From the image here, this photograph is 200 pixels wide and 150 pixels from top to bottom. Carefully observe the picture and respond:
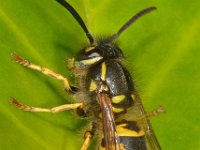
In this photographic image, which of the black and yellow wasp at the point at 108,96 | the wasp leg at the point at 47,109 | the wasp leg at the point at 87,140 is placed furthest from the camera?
the wasp leg at the point at 87,140

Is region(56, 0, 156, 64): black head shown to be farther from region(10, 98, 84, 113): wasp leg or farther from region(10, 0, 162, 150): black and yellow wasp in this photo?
region(10, 98, 84, 113): wasp leg

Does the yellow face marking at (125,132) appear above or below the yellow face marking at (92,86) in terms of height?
below

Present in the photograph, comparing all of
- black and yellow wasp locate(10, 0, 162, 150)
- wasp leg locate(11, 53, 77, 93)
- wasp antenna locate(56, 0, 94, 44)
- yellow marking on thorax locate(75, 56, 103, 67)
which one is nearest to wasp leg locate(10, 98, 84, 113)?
black and yellow wasp locate(10, 0, 162, 150)

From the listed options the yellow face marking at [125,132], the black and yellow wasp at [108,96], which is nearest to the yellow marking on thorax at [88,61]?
the black and yellow wasp at [108,96]

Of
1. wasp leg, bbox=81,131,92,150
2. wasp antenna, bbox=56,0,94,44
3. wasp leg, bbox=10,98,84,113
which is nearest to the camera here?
wasp leg, bbox=10,98,84,113

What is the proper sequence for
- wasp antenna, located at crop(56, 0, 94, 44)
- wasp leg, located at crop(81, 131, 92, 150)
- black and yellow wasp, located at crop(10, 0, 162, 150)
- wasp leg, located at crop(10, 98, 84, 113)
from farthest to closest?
wasp leg, located at crop(81, 131, 92, 150) → black and yellow wasp, located at crop(10, 0, 162, 150) → wasp antenna, located at crop(56, 0, 94, 44) → wasp leg, located at crop(10, 98, 84, 113)

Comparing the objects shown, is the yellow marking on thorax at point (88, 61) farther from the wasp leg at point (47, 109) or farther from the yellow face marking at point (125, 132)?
the yellow face marking at point (125, 132)
